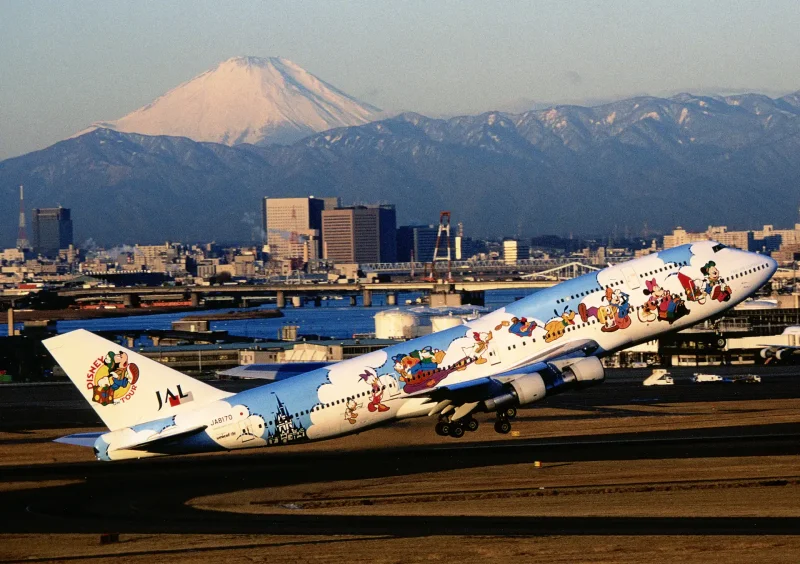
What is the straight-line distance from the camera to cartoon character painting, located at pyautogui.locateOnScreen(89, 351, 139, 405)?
1879 inches

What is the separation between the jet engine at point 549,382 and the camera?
53.4 metres

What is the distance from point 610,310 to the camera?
5622cm

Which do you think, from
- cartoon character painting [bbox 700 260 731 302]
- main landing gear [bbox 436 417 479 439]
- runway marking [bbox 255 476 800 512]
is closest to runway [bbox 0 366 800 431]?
cartoon character painting [bbox 700 260 731 302]

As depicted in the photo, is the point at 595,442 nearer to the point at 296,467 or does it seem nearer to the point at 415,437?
the point at 415,437

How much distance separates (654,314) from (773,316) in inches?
4272

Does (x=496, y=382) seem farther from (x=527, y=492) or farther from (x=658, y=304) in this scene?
(x=527, y=492)

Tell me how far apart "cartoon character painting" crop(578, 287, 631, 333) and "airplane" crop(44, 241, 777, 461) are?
1.8 inches

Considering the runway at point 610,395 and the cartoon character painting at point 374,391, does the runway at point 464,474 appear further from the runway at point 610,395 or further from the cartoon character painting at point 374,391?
the runway at point 610,395

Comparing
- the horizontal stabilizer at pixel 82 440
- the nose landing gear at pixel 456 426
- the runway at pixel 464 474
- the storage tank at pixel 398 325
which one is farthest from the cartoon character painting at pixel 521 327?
the storage tank at pixel 398 325

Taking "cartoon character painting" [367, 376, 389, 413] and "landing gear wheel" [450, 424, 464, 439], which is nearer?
"cartoon character painting" [367, 376, 389, 413]

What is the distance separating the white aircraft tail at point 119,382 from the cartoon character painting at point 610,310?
691 inches

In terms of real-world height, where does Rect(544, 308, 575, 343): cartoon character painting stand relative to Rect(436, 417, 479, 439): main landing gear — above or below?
above

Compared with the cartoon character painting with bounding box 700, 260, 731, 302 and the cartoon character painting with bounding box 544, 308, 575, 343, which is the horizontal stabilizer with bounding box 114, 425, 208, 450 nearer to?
the cartoon character painting with bounding box 544, 308, 575, 343

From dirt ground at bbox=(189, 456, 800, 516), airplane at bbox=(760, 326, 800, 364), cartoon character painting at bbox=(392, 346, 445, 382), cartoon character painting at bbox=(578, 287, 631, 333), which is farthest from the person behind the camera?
airplane at bbox=(760, 326, 800, 364)
